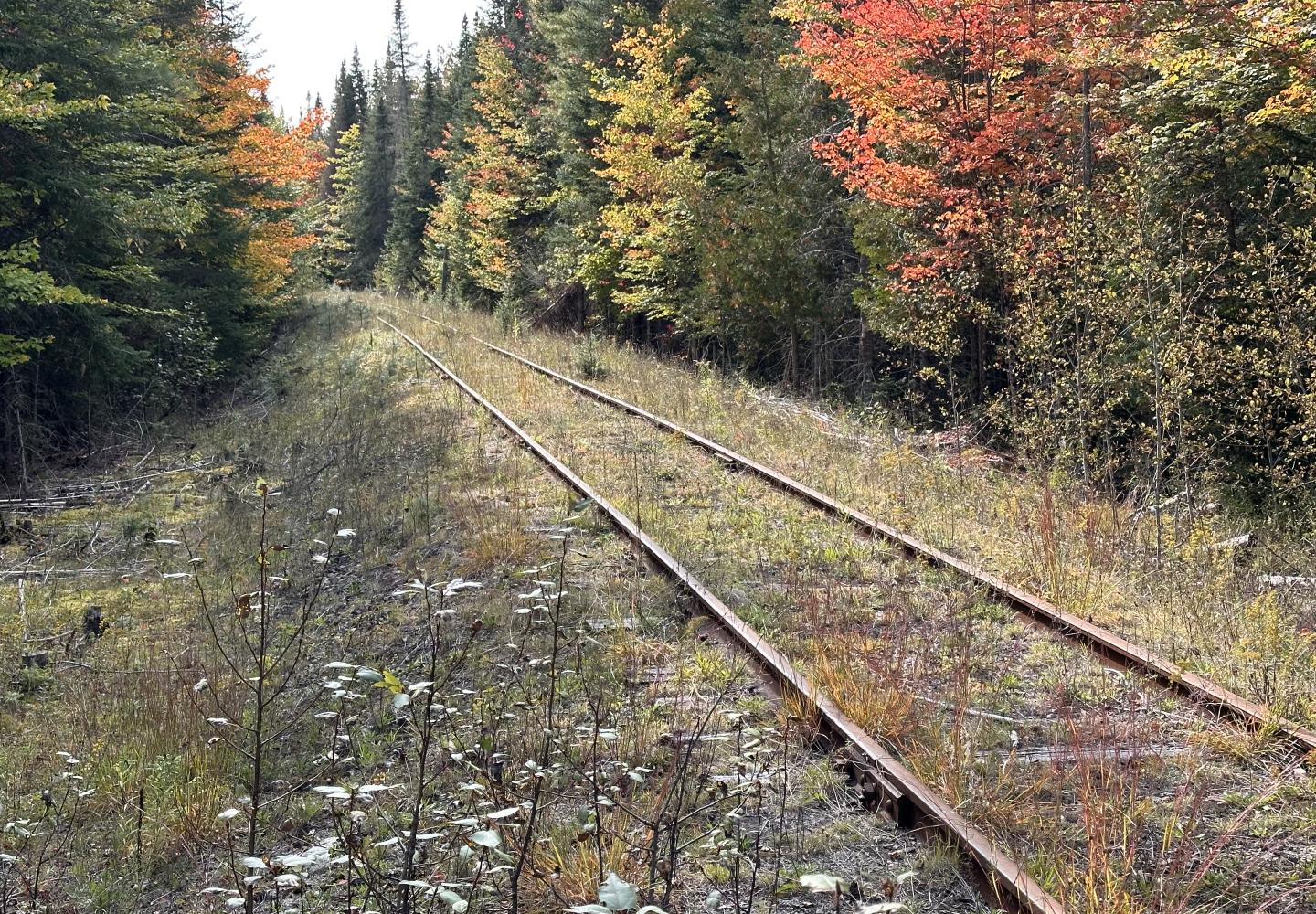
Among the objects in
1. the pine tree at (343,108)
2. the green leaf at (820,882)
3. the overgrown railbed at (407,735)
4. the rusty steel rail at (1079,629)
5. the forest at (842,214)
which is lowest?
the overgrown railbed at (407,735)

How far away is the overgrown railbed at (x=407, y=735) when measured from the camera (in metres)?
3.05

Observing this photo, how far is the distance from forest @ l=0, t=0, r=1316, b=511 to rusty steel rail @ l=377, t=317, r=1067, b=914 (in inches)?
163

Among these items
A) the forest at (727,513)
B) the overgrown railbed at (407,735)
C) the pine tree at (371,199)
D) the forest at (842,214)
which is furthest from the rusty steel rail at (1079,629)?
the pine tree at (371,199)

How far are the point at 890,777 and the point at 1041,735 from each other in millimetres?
976

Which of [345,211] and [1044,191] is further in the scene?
[345,211]

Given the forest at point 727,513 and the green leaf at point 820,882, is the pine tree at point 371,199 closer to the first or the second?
the forest at point 727,513

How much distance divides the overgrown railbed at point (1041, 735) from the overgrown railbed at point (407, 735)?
1.34 ft

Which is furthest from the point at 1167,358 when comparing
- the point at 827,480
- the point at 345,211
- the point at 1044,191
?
the point at 345,211

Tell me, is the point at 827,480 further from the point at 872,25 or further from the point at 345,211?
the point at 345,211

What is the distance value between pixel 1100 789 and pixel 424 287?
175 ft

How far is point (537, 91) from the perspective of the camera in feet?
114

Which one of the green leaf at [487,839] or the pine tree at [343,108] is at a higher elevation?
the pine tree at [343,108]

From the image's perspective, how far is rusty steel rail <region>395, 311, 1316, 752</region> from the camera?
4094 millimetres

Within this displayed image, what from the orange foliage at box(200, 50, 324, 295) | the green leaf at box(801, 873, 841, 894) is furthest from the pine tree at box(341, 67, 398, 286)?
the green leaf at box(801, 873, 841, 894)
